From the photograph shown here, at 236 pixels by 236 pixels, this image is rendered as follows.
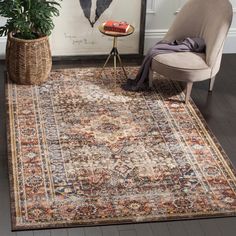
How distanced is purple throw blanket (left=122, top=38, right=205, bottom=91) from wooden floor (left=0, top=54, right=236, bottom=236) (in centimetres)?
44

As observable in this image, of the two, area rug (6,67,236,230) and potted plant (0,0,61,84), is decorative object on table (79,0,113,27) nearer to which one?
potted plant (0,0,61,84)

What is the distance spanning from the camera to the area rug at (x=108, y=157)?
3863 millimetres

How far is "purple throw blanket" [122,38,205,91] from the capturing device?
17.1 ft

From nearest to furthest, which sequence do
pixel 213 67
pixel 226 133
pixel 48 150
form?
1. pixel 48 150
2. pixel 226 133
3. pixel 213 67

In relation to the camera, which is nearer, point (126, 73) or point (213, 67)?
point (213, 67)

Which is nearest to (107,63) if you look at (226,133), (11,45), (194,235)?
(11,45)

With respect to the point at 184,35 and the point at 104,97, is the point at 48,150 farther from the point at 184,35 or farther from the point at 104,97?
the point at 184,35

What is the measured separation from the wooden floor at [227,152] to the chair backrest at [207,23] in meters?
0.39

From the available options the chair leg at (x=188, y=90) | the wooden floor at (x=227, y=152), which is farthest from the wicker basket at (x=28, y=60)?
the chair leg at (x=188, y=90)

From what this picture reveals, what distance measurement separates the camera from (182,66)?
5008 mm

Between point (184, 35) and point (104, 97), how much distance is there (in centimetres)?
98

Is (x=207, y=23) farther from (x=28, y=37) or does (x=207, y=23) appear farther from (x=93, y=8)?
(x=28, y=37)

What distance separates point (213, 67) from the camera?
16.8ft

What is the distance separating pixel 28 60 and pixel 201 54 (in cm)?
156
